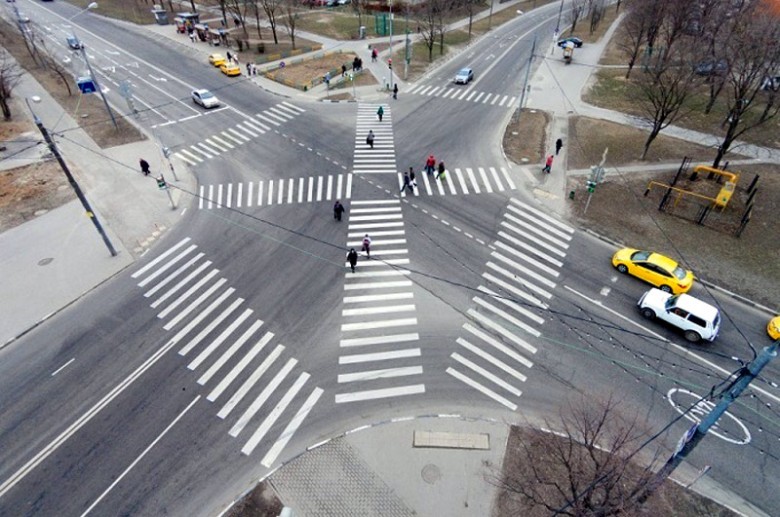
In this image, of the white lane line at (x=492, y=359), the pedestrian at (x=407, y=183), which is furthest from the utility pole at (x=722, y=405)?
the pedestrian at (x=407, y=183)

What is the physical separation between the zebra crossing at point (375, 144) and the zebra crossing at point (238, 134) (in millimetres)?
7311

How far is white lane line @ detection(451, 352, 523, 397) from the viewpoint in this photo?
18.5 m

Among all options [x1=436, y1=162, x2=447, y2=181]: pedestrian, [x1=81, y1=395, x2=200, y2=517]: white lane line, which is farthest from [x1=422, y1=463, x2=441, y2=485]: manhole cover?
[x1=436, y1=162, x2=447, y2=181]: pedestrian

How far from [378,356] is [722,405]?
42.6 ft

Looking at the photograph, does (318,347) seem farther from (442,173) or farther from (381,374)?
(442,173)

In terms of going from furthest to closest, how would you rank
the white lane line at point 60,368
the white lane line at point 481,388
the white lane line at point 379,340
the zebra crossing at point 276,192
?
the zebra crossing at point 276,192
the white lane line at point 379,340
the white lane line at point 60,368
the white lane line at point 481,388

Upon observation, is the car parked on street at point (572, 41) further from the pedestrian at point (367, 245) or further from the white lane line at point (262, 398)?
the white lane line at point (262, 398)

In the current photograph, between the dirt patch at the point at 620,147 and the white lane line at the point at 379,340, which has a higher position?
the dirt patch at the point at 620,147

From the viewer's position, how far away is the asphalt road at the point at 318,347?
53.2ft

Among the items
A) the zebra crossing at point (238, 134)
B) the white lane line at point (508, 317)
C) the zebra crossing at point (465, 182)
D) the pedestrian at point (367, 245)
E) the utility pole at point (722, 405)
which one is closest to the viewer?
the utility pole at point (722, 405)

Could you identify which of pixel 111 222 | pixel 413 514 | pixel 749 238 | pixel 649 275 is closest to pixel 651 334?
pixel 649 275

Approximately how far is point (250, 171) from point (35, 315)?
17.6 m

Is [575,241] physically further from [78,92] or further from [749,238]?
[78,92]

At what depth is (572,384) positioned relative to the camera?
1869 cm
